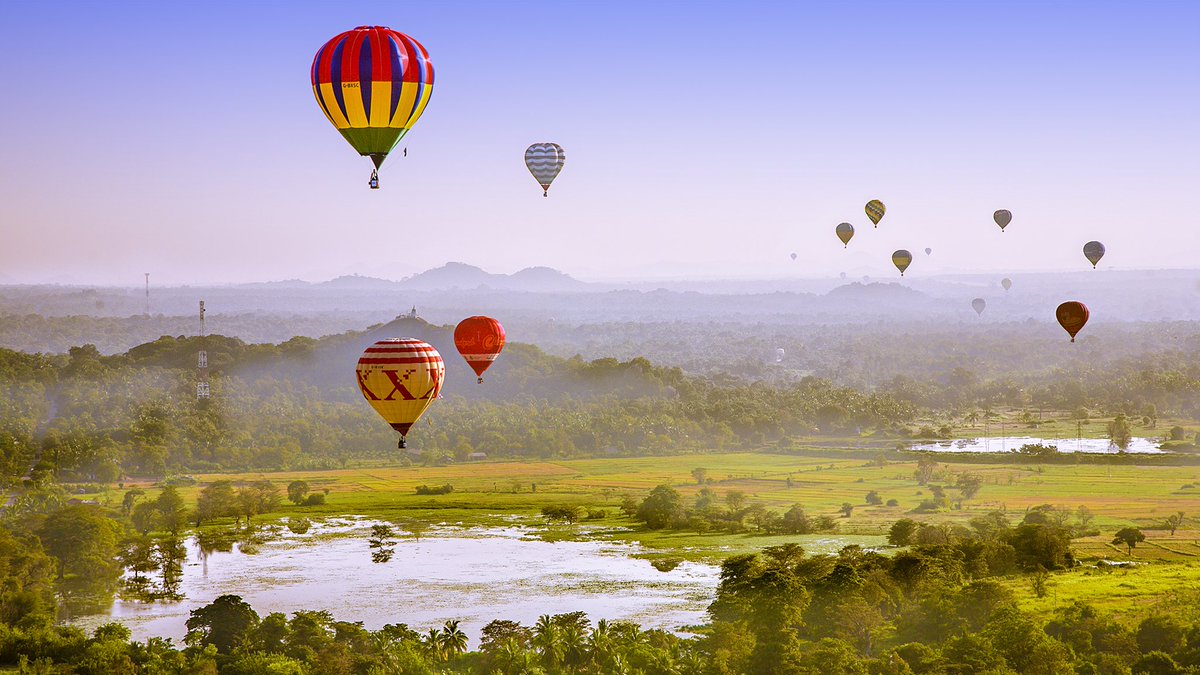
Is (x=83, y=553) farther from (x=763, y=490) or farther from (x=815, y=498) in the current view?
(x=763, y=490)

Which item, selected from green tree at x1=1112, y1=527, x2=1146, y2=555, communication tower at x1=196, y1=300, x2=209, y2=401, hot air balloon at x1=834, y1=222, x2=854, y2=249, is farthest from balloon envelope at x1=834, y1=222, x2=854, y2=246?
communication tower at x1=196, y1=300, x2=209, y2=401

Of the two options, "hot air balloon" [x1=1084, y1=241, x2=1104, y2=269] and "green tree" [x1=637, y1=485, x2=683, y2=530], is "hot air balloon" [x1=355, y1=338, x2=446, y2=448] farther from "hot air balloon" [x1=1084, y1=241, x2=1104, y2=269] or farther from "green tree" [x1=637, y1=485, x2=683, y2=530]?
"hot air balloon" [x1=1084, y1=241, x2=1104, y2=269]

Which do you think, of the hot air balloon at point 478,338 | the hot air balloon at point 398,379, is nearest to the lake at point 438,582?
the hot air balloon at point 398,379

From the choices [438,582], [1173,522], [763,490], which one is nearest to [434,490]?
[763,490]

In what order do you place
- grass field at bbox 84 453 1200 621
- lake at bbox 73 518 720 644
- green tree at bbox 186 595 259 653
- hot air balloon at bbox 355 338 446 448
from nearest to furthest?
green tree at bbox 186 595 259 653
hot air balloon at bbox 355 338 446 448
lake at bbox 73 518 720 644
grass field at bbox 84 453 1200 621

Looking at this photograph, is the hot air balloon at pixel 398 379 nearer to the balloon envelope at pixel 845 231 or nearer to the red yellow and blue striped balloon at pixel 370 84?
the red yellow and blue striped balloon at pixel 370 84

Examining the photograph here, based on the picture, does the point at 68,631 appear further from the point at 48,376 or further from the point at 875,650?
the point at 48,376

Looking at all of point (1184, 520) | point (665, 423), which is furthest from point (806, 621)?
point (665, 423)
